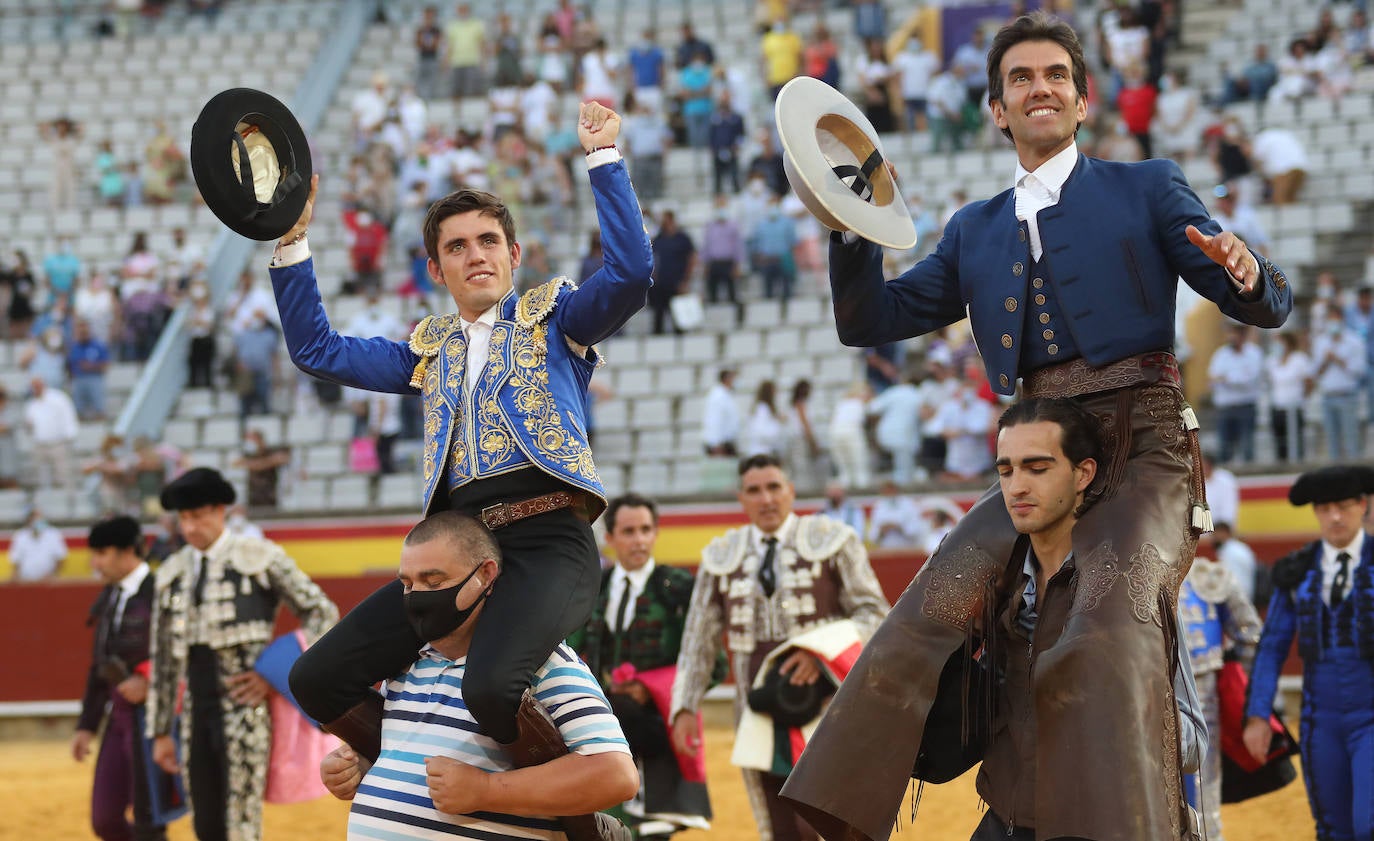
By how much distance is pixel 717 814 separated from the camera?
930 cm

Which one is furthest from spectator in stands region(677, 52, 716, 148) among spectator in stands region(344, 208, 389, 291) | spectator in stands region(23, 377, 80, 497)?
spectator in stands region(23, 377, 80, 497)

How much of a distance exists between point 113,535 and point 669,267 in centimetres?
752

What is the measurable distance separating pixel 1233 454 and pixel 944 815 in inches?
173

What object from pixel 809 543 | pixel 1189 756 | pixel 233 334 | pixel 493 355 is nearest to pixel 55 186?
pixel 233 334

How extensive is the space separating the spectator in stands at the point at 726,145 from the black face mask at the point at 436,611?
13299 mm

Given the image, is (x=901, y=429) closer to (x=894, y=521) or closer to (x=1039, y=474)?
(x=894, y=521)

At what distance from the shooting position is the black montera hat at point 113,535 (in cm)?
835

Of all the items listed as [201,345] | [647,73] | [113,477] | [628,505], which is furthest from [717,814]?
[647,73]

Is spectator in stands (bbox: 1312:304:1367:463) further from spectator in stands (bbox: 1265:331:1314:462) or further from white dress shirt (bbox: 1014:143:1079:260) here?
white dress shirt (bbox: 1014:143:1079:260)

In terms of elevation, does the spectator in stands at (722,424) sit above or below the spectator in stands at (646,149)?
below

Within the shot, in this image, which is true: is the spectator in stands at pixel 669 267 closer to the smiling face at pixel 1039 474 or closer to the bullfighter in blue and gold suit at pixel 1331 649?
the bullfighter in blue and gold suit at pixel 1331 649

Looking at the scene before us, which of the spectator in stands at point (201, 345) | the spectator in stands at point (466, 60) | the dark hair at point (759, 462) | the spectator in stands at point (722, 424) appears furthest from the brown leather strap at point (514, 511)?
the spectator in stands at point (466, 60)

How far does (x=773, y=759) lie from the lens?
257 inches

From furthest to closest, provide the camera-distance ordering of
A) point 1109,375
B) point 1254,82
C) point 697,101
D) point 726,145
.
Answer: point 697,101 → point 726,145 → point 1254,82 → point 1109,375
